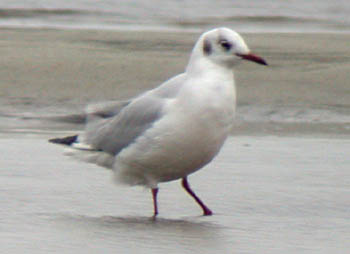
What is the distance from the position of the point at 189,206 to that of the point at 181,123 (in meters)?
0.76

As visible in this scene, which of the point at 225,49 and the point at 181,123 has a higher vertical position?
the point at 225,49

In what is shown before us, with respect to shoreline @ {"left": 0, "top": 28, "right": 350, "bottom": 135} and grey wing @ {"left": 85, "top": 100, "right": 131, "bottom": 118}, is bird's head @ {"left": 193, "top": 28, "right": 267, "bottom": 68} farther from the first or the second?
shoreline @ {"left": 0, "top": 28, "right": 350, "bottom": 135}

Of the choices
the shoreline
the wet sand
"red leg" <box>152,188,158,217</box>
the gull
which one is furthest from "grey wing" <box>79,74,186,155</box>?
the wet sand

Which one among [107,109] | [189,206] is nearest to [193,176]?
[189,206]

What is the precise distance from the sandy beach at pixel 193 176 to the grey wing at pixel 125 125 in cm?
32

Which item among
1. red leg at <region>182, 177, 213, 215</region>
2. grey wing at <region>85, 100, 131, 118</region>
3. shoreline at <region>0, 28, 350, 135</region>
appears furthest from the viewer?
shoreline at <region>0, 28, 350, 135</region>

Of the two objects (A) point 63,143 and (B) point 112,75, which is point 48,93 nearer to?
(B) point 112,75

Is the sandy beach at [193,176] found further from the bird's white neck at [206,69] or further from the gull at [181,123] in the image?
the bird's white neck at [206,69]

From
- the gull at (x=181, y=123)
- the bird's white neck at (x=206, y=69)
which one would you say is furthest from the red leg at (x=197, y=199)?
the bird's white neck at (x=206, y=69)

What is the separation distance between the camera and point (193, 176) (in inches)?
278

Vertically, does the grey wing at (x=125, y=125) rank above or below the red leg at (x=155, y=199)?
above

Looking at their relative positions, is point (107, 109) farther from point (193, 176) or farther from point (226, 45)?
point (193, 176)

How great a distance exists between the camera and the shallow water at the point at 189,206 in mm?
5078

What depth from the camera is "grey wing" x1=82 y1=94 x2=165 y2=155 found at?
5.78 m
